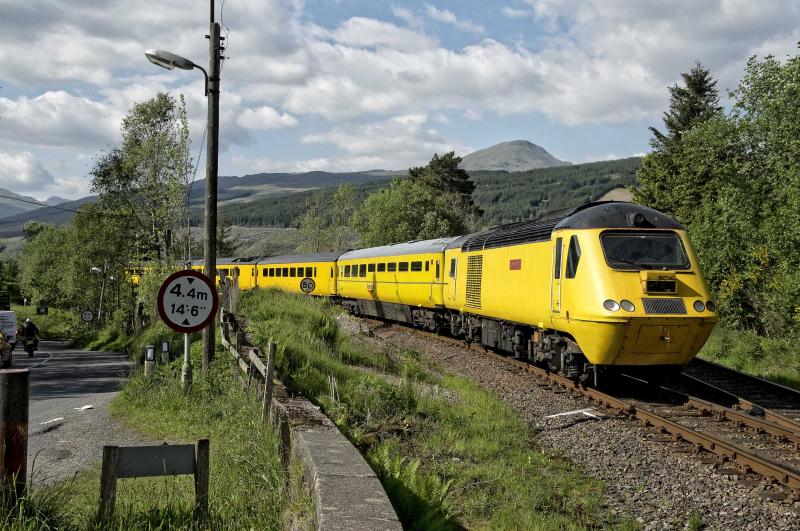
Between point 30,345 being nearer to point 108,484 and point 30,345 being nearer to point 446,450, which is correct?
point 446,450

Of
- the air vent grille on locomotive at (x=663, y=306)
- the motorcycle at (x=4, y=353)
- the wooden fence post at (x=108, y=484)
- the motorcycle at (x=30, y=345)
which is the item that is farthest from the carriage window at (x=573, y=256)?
the motorcycle at (x=30, y=345)

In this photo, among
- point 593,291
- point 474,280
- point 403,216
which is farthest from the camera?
point 403,216

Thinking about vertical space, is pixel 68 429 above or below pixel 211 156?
below

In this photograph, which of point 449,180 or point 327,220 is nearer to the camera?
point 449,180

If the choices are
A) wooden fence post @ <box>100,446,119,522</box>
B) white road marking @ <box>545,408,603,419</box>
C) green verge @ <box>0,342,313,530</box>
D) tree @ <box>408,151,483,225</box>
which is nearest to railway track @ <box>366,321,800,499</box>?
white road marking @ <box>545,408,603,419</box>

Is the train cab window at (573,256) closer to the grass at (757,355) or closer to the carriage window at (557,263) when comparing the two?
the carriage window at (557,263)

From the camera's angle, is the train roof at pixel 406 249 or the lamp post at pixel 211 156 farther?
the train roof at pixel 406 249

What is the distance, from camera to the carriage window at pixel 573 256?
12.1m

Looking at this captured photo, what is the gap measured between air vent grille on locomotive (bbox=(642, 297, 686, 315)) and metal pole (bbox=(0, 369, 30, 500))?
29.3 feet

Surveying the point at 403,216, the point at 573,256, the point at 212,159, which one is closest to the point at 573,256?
the point at 573,256

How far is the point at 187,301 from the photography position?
9430 millimetres

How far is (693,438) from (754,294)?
20271mm

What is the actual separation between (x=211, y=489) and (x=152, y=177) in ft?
120

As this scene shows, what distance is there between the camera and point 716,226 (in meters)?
27.7
